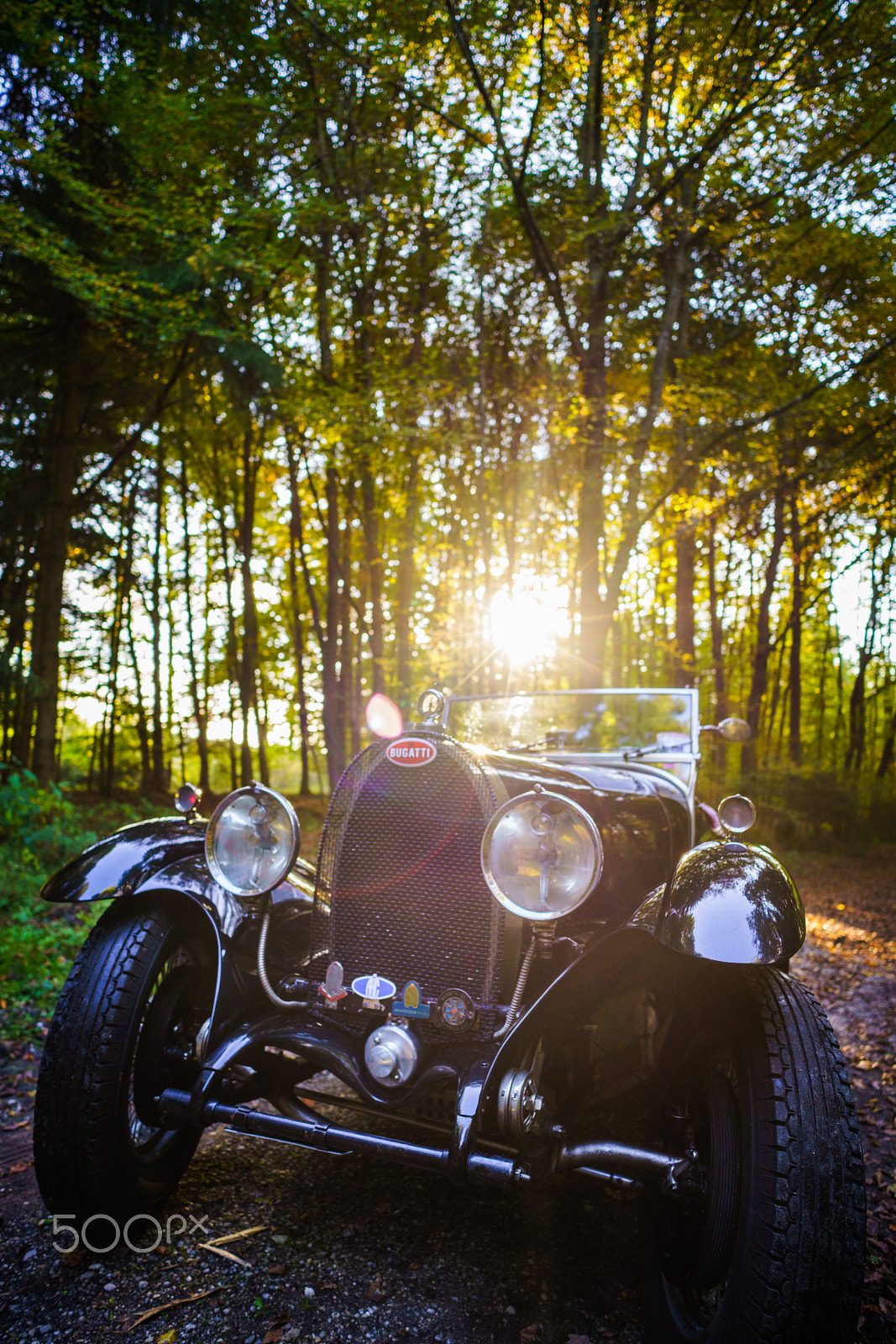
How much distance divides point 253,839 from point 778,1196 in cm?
170

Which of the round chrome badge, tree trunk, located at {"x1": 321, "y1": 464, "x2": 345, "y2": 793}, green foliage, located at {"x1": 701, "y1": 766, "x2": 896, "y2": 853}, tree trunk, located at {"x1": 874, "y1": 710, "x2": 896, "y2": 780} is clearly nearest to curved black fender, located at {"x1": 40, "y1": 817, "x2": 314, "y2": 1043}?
the round chrome badge

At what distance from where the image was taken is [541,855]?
2.01 meters

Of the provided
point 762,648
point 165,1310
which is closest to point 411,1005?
point 165,1310

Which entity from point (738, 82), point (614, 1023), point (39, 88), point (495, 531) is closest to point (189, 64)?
point (39, 88)

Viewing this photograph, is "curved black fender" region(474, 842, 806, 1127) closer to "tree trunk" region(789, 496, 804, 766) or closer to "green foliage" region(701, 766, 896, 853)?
"green foliage" region(701, 766, 896, 853)

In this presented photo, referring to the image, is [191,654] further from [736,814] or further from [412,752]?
[736,814]

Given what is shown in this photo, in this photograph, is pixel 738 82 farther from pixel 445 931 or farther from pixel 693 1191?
pixel 693 1191

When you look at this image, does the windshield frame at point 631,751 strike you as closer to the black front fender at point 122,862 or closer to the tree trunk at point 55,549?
the black front fender at point 122,862

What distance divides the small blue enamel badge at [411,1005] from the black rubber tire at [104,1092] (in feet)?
2.63

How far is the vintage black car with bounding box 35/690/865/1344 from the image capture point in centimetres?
168

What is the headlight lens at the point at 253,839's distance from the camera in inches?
94.1

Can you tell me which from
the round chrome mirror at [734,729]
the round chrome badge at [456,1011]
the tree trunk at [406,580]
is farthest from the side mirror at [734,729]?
the tree trunk at [406,580]

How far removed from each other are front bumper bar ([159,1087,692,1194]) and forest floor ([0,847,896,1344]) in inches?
14.9

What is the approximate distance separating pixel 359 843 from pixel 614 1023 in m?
1.04
